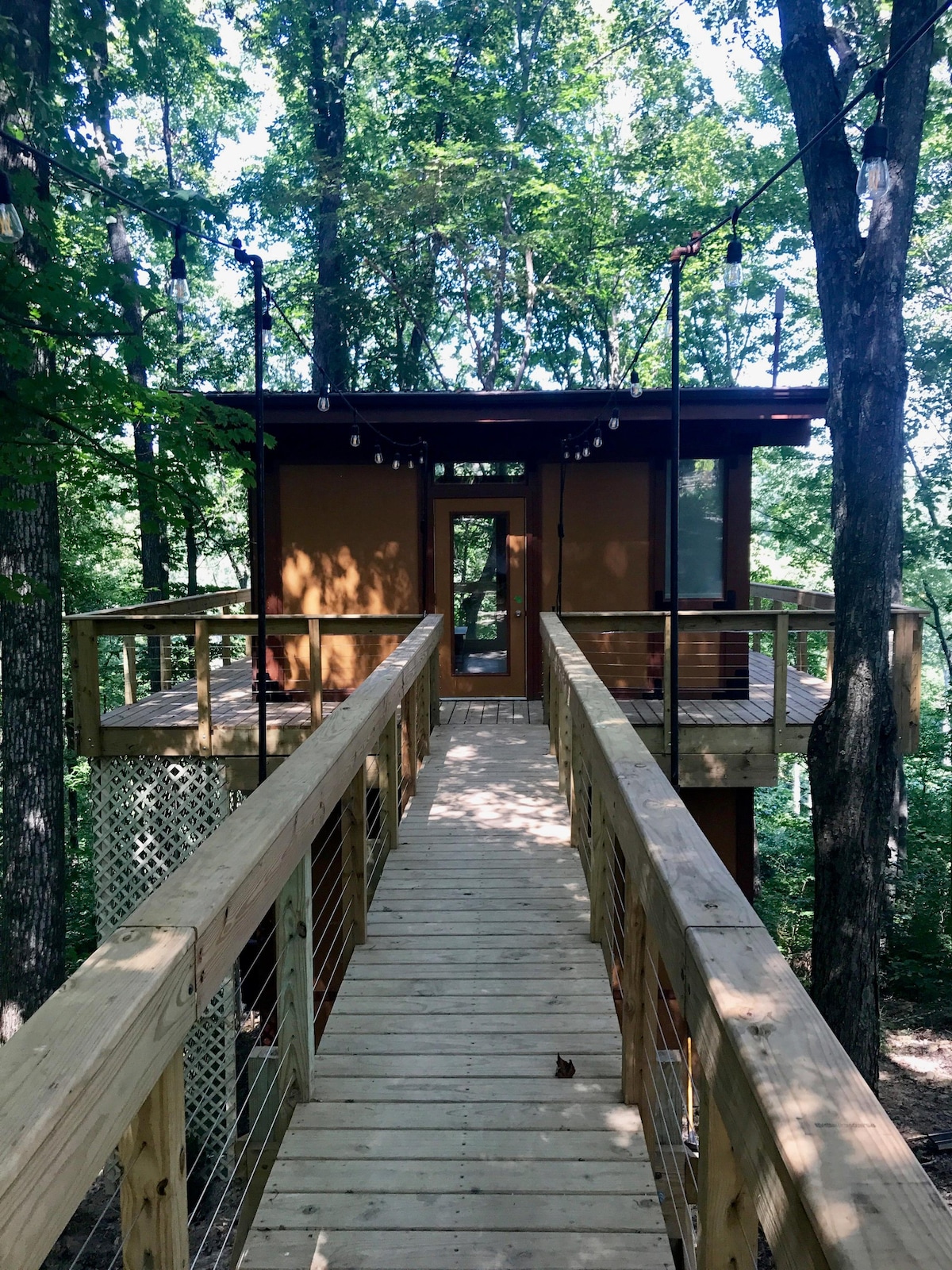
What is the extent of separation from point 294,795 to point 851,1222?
5.94ft

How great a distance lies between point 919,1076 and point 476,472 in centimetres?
725

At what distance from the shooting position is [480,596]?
34.0ft

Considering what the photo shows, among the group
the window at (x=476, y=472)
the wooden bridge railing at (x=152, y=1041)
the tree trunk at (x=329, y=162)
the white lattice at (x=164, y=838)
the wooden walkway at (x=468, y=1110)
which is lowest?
the white lattice at (x=164, y=838)

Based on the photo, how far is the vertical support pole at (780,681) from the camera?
23.8 feet

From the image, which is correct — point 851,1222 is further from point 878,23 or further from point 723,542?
point 878,23

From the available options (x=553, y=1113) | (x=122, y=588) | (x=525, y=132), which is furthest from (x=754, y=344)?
(x=553, y=1113)

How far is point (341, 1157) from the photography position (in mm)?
2463

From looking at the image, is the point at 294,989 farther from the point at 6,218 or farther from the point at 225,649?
the point at 225,649

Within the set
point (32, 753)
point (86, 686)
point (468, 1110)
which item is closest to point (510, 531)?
point (86, 686)

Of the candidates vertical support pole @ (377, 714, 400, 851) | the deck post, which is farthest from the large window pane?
vertical support pole @ (377, 714, 400, 851)

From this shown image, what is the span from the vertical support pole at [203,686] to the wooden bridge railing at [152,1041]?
4930 mm

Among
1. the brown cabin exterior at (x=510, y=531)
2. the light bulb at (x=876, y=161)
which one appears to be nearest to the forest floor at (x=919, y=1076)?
the brown cabin exterior at (x=510, y=531)

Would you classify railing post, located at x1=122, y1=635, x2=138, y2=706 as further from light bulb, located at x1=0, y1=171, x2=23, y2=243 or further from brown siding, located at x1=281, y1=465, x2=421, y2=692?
light bulb, located at x1=0, y1=171, x2=23, y2=243

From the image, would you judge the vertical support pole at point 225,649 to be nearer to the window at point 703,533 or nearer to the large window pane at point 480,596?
the large window pane at point 480,596
